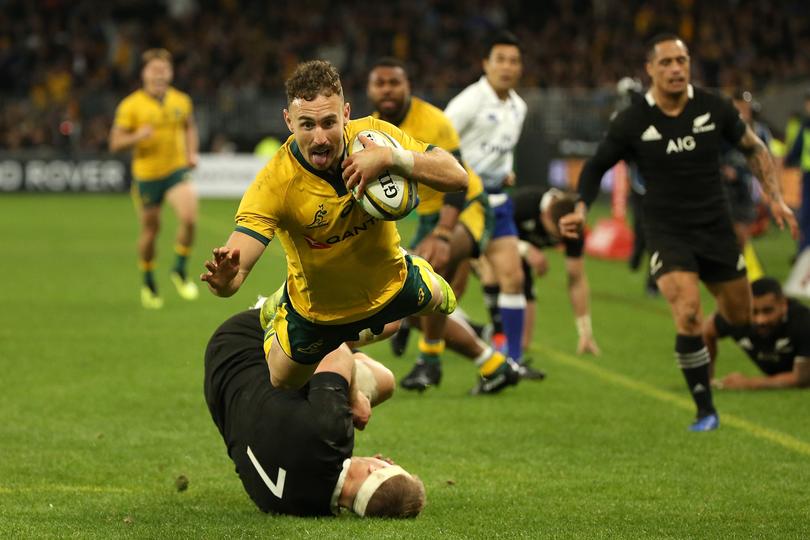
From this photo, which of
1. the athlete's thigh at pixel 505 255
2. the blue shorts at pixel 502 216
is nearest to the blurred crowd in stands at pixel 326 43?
the blue shorts at pixel 502 216

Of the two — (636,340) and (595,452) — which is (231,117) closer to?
(636,340)

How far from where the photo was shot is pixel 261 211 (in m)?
5.69

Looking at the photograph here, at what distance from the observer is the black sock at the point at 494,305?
37.0ft

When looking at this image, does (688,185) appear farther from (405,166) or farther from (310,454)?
(310,454)

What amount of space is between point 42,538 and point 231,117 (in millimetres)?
28689

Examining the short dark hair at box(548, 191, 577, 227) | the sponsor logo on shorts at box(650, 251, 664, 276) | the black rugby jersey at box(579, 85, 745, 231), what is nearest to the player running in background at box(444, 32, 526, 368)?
the short dark hair at box(548, 191, 577, 227)

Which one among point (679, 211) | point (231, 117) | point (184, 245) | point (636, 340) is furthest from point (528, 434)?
point (231, 117)

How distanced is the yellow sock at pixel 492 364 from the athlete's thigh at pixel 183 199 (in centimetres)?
624

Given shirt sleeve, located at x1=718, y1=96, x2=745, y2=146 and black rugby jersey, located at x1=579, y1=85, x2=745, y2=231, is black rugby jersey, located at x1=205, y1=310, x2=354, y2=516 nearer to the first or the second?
black rugby jersey, located at x1=579, y1=85, x2=745, y2=231

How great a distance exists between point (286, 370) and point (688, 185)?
3345 mm

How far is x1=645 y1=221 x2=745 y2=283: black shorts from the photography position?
27.2ft

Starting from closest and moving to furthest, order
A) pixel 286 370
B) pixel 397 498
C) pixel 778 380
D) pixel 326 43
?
pixel 397 498, pixel 286 370, pixel 778 380, pixel 326 43

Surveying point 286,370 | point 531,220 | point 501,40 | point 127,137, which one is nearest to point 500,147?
point 501,40

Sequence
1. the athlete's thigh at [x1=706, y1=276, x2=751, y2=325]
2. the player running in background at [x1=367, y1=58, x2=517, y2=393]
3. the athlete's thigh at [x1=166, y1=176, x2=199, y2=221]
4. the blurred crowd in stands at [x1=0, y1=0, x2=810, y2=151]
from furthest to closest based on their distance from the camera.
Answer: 1. the blurred crowd in stands at [x1=0, y1=0, x2=810, y2=151]
2. the athlete's thigh at [x1=166, y1=176, x2=199, y2=221]
3. the player running in background at [x1=367, y1=58, x2=517, y2=393]
4. the athlete's thigh at [x1=706, y1=276, x2=751, y2=325]
